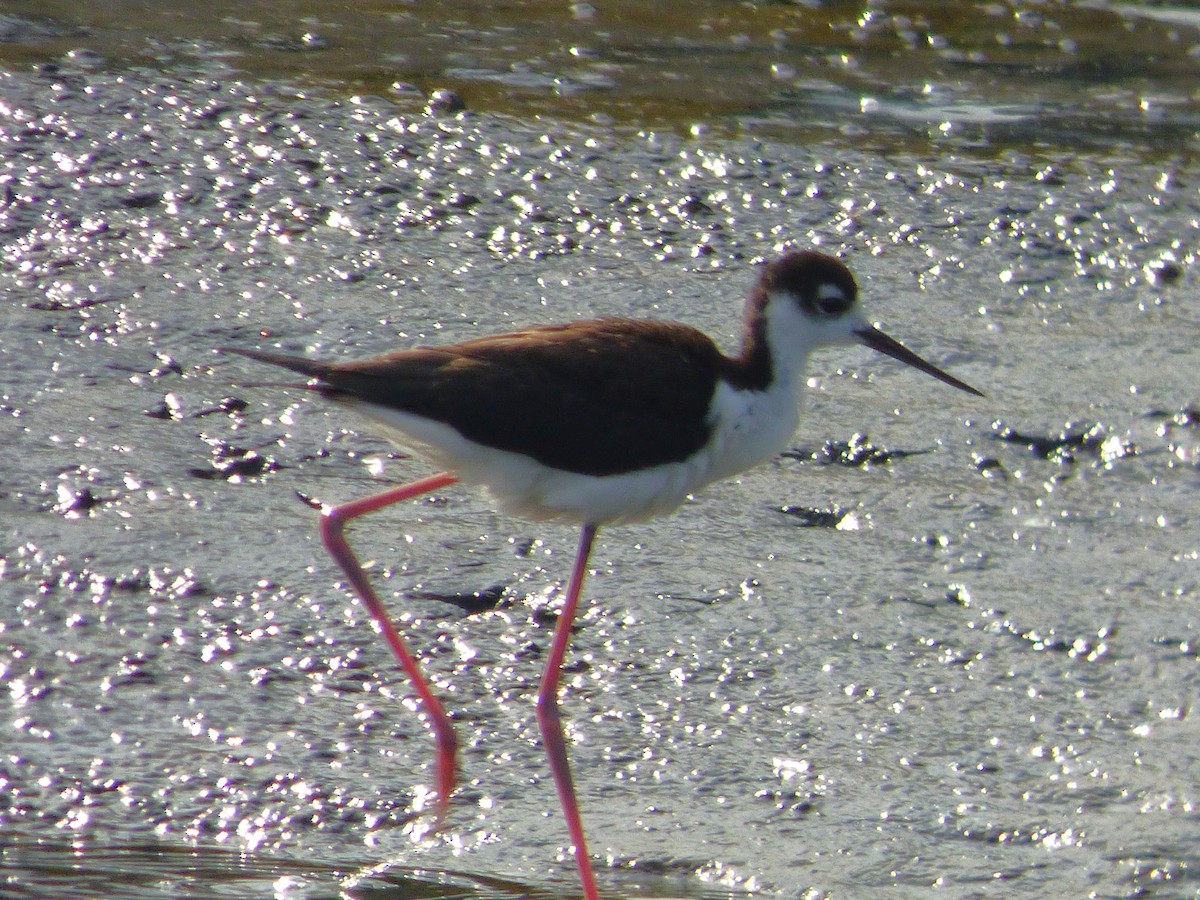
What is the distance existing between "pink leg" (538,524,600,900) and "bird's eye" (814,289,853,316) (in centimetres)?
72

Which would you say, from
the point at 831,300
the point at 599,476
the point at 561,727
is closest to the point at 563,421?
the point at 599,476

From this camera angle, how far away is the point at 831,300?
3900 mm

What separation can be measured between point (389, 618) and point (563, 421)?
0.63 m

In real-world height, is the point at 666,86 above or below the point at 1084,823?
above

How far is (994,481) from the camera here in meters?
4.67

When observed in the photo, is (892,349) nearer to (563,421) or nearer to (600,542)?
(600,542)

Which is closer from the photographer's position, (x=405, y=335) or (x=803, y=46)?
(x=405, y=335)

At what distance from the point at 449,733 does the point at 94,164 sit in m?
3.40

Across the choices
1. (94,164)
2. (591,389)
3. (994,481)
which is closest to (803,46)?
(94,164)

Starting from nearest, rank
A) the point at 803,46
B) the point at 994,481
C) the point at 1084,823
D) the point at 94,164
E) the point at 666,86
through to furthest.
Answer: the point at 1084,823
the point at 994,481
the point at 94,164
the point at 666,86
the point at 803,46

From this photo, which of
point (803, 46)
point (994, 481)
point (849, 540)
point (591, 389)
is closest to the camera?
point (591, 389)

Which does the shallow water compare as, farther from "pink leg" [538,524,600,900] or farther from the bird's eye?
the bird's eye

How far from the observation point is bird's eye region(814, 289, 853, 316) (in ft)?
12.7

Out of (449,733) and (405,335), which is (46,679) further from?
(405,335)
